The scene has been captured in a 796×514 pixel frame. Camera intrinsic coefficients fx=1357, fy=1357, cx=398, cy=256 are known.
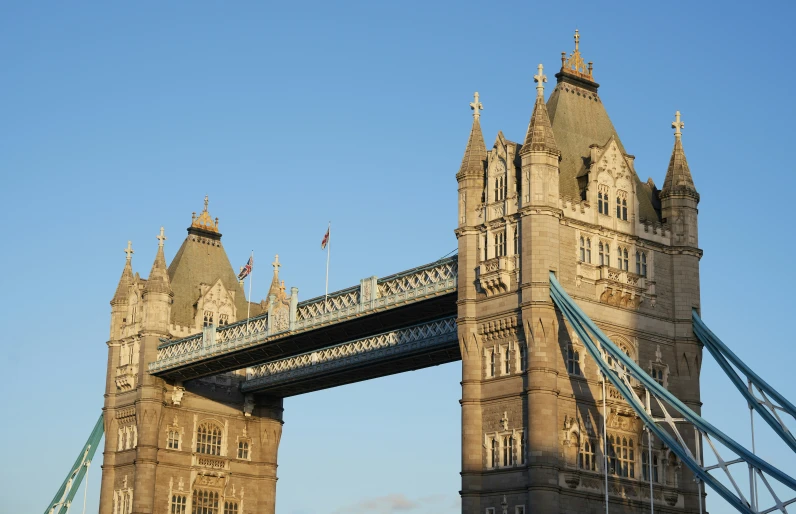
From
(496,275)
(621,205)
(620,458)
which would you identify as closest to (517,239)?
(496,275)

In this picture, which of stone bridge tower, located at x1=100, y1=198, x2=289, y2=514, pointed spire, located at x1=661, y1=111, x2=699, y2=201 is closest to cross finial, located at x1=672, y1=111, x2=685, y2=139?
pointed spire, located at x1=661, y1=111, x2=699, y2=201

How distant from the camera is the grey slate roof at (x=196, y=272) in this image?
104 meters

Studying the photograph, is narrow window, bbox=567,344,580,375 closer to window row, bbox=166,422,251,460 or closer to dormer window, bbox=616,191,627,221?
dormer window, bbox=616,191,627,221

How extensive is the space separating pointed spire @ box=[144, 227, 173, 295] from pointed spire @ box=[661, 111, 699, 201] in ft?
134

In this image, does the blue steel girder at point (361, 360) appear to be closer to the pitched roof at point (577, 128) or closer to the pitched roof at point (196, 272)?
the pitched roof at point (196, 272)

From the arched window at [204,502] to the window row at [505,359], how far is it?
120 feet

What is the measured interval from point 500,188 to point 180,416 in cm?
3843

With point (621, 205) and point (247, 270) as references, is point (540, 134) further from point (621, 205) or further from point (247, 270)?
point (247, 270)

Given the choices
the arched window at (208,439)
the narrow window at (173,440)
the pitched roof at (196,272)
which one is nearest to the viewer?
the narrow window at (173,440)

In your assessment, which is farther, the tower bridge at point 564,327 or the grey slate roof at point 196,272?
the grey slate roof at point 196,272

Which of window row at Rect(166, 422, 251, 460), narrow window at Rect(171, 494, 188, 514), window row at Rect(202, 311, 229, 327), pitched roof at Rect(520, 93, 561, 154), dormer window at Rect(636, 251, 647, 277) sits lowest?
narrow window at Rect(171, 494, 188, 514)

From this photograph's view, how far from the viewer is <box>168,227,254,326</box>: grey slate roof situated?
10350 centimetres

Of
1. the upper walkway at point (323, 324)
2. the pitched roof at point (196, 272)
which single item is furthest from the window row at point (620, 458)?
the pitched roof at point (196, 272)

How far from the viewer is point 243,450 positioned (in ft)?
340
